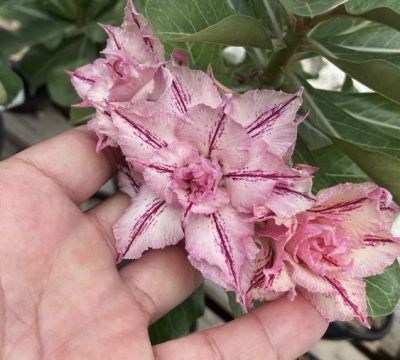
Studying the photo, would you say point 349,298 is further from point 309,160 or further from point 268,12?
point 268,12

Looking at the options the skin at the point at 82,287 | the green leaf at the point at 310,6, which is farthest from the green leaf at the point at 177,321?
the green leaf at the point at 310,6

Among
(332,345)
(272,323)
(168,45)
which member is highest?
(168,45)

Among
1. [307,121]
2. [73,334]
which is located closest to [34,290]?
[73,334]

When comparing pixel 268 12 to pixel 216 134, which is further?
pixel 268 12

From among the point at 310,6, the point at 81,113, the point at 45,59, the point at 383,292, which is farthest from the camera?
the point at 45,59

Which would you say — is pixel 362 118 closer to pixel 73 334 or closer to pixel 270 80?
pixel 270 80

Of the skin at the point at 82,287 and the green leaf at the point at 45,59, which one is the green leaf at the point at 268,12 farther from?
the green leaf at the point at 45,59

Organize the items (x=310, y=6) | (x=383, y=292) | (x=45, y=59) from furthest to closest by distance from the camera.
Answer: (x=45, y=59) < (x=383, y=292) < (x=310, y=6)

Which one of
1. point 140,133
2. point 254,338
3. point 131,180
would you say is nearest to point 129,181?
point 131,180
